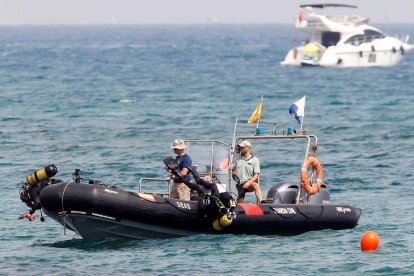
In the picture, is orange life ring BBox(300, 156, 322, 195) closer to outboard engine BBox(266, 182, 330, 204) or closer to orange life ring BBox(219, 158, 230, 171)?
outboard engine BBox(266, 182, 330, 204)

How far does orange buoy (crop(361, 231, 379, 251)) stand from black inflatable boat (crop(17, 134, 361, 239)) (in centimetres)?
93

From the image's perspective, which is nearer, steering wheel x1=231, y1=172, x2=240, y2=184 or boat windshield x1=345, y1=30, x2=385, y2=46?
steering wheel x1=231, y1=172, x2=240, y2=184

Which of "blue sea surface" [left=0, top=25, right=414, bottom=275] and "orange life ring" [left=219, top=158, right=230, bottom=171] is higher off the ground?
"orange life ring" [left=219, top=158, right=230, bottom=171]

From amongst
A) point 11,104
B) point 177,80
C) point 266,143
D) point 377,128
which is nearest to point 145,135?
point 266,143

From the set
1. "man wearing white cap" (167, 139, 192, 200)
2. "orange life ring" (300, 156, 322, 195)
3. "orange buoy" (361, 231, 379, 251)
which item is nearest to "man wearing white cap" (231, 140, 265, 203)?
"orange life ring" (300, 156, 322, 195)

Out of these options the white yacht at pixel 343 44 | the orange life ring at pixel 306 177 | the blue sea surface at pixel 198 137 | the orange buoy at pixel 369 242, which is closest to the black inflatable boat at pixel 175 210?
the orange life ring at pixel 306 177

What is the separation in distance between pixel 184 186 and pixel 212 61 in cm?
7693

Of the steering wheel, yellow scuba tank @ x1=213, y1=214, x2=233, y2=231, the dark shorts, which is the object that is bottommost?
yellow scuba tank @ x1=213, y1=214, x2=233, y2=231

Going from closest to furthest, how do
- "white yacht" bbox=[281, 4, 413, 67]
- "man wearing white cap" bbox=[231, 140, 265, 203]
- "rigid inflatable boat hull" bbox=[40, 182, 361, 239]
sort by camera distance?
"rigid inflatable boat hull" bbox=[40, 182, 361, 239] < "man wearing white cap" bbox=[231, 140, 265, 203] < "white yacht" bbox=[281, 4, 413, 67]

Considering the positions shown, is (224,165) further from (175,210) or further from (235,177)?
(175,210)

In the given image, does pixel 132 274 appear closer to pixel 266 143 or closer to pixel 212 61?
pixel 266 143

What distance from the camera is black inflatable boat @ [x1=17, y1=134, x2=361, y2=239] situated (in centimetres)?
1975

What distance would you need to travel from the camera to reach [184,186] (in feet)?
68.4

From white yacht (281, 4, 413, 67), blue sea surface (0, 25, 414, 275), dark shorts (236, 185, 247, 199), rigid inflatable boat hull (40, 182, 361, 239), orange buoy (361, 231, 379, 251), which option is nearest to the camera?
rigid inflatable boat hull (40, 182, 361, 239)
